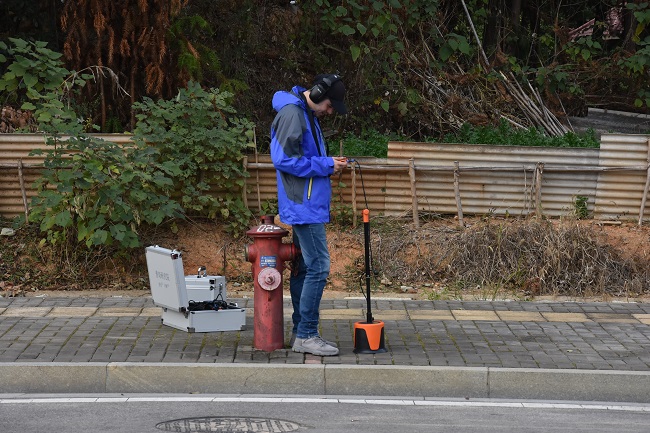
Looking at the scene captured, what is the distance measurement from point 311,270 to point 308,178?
0.69m

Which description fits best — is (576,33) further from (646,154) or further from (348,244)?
(348,244)

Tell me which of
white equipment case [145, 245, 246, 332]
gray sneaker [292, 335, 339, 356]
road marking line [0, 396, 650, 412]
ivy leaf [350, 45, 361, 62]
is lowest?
road marking line [0, 396, 650, 412]

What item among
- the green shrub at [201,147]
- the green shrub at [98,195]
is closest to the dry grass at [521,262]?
the green shrub at [201,147]

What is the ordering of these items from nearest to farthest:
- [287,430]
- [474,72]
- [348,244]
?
1. [287,430]
2. [348,244]
3. [474,72]

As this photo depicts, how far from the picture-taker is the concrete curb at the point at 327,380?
7.05 m

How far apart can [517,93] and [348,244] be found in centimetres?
554

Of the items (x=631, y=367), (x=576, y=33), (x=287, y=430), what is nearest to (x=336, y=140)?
(x=576, y=33)

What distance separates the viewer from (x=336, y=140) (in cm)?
1495

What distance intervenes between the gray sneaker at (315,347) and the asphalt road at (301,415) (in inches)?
24.6

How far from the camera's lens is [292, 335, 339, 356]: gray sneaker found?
24.7 ft

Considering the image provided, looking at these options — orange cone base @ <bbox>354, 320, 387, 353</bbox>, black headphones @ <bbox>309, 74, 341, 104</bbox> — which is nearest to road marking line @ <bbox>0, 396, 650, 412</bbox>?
orange cone base @ <bbox>354, 320, 387, 353</bbox>

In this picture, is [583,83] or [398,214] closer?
[398,214]

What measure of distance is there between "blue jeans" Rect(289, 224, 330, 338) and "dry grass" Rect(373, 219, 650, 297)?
3.25m

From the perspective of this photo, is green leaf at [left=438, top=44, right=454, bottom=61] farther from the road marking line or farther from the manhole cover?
the manhole cover
